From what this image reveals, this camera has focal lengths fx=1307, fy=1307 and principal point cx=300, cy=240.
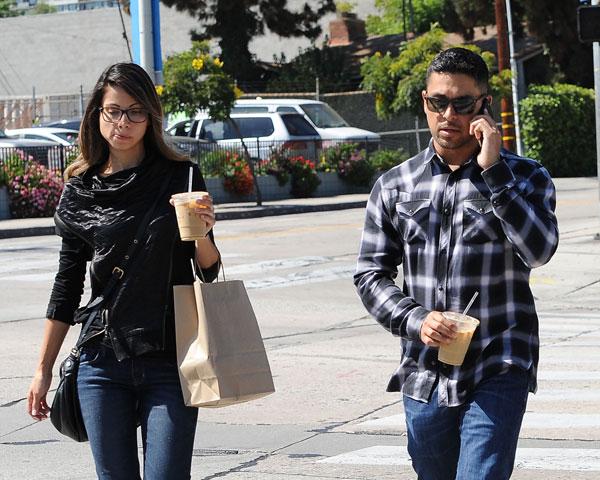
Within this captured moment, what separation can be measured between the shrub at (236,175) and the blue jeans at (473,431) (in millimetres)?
27070

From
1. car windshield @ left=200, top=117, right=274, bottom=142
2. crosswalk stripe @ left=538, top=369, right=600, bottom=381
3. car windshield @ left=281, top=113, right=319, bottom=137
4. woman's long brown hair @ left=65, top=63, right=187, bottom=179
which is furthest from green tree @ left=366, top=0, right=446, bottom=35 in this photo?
woman's long brown hair @ left=65, top=63, right=187, bottom=179

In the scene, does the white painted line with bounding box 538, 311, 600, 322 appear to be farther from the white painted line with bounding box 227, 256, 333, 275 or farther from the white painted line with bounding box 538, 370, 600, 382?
the white painted line with bounding box 227, 256, 333, 275

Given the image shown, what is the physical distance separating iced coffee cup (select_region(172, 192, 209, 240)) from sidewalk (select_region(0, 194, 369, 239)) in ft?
65.9

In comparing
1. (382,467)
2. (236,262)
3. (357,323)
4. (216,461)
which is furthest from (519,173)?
(236,262)

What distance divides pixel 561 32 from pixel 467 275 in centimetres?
4171

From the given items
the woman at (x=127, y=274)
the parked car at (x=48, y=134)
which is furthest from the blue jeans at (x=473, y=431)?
the parked car at (x=48, y=134)

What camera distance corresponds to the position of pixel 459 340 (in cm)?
366

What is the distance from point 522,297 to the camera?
3.90 meters

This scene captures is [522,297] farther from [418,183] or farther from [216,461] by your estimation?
[216,461]

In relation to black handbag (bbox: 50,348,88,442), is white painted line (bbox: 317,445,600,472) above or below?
below

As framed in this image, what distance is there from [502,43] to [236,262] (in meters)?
19.2

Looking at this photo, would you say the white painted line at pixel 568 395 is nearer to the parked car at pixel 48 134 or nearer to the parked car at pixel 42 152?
the parked car at pixel 42 152

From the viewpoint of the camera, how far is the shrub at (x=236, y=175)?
30.9m

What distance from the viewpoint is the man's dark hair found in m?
3.92
